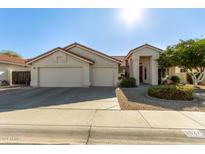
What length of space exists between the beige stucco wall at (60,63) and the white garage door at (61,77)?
47cm

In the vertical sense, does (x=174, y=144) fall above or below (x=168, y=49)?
below

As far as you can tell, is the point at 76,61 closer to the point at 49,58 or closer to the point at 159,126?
the point at 49,58

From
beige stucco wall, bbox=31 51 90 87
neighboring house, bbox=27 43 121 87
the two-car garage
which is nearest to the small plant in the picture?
neighboring house, bbox=27 43 121 87

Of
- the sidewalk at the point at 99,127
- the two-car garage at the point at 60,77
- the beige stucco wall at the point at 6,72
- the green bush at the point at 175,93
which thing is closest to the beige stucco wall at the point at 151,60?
the two-car garage at the point at 60,77

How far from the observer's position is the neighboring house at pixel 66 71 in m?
19.6

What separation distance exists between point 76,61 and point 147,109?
40.7ft

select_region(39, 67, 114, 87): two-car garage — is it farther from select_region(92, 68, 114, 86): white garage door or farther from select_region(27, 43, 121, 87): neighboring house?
select_region(92, 68, 114, 86): white garage door

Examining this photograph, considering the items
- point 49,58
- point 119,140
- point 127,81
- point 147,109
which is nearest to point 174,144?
point 119,140

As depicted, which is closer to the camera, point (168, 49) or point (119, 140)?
point (119, 140)

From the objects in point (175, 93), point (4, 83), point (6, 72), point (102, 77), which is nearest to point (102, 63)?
point (102, 77)

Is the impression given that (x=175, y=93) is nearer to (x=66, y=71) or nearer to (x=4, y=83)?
(x=66, y=71)

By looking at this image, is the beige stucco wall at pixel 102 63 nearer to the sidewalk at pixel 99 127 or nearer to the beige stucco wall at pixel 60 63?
the beige stucco wall at pixel 60 63

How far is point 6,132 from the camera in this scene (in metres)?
5.43
